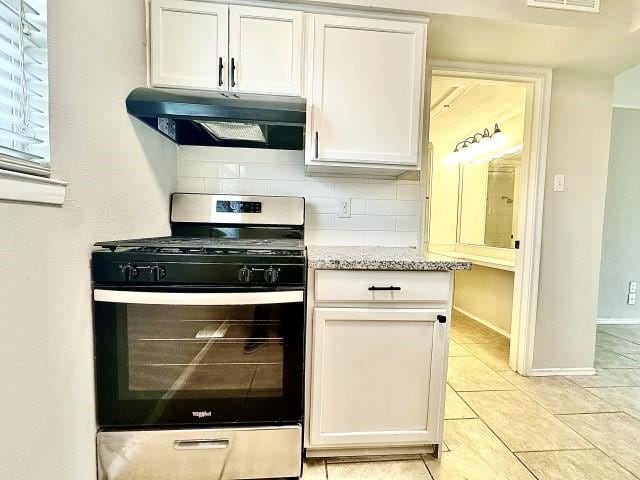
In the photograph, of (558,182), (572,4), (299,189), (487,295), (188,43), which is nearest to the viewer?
(188,43)

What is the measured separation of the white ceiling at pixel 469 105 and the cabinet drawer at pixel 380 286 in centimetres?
151

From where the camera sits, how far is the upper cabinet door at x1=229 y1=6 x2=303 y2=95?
153cm

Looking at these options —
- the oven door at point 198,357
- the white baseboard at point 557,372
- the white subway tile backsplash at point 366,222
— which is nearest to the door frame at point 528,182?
the white baseboard at point 557,372

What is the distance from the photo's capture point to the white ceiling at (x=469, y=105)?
260 centimetres

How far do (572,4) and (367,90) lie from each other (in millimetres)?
1127

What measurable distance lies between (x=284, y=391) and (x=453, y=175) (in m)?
3.57

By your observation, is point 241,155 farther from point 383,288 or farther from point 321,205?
point 383,288

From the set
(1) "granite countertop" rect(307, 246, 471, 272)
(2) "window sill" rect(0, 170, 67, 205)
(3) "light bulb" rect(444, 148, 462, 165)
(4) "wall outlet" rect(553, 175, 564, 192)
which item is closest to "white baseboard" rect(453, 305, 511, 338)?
(4) "wall outlet" rect(553, 175, 564, 192)

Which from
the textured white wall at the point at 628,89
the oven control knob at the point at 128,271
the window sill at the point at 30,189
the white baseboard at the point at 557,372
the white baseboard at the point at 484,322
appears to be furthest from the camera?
the white baseboard at the point at 484,322

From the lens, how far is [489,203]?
347cm

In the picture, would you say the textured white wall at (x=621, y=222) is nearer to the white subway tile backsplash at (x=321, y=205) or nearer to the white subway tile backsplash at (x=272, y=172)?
the white subway tile backsplash at (x=321, y=205)

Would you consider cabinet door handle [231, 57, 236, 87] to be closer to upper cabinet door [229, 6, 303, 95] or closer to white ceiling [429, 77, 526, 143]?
upper cabinet door [229, 6, 303, 95]

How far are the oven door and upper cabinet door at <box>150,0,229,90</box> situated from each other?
40.7 inches

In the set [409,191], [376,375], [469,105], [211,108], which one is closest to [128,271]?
[211,108]
